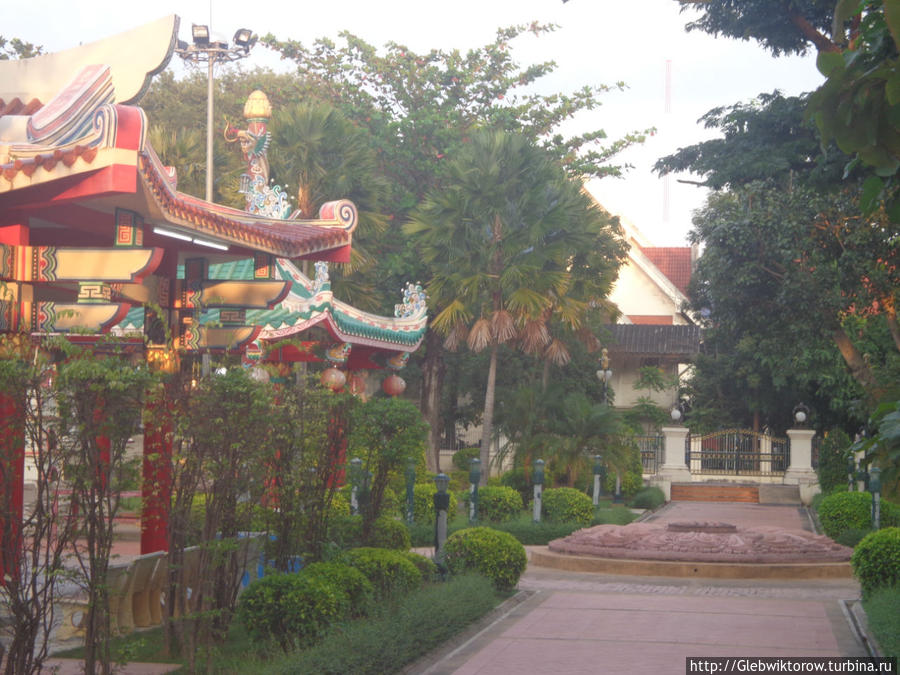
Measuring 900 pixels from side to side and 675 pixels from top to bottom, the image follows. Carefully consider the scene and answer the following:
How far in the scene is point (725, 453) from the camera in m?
35.5

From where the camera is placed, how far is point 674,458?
34.9 metres

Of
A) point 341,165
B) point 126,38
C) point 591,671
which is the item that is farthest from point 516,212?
point 591,671

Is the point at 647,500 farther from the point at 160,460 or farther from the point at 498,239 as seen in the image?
the point at 160,460

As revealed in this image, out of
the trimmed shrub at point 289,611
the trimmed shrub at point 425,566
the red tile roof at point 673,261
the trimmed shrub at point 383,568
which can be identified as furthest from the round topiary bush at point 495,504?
the red tile roof at point 673,261

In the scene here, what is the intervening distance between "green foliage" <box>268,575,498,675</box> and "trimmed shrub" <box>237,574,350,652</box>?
219 millimetres

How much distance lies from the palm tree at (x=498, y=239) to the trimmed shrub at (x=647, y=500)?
4674mm

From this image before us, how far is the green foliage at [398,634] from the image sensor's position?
8141 mm

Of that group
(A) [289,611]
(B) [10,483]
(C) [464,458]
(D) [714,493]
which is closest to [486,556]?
(A) [289,611]

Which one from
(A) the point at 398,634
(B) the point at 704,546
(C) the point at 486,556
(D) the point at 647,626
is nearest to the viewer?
(A) the point at 398,634

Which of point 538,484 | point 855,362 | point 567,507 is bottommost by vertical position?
point 567,507

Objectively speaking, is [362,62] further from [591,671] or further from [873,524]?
[591,671]

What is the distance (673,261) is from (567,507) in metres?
37.1

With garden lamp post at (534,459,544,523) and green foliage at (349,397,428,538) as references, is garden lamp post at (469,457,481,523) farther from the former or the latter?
green foliage at (349,397,428,538)

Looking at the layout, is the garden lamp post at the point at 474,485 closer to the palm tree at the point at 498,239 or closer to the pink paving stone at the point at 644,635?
the pink paving stone at the point at 644,635
